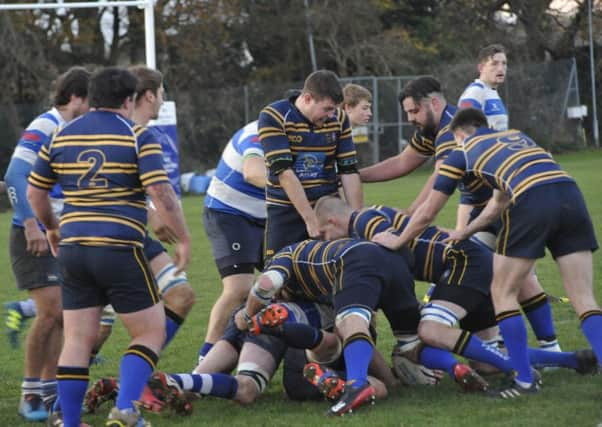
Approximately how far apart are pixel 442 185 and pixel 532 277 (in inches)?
42.4

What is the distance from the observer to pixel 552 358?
6301mm

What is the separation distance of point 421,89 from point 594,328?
2034 millimetres

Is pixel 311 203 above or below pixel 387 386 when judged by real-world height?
above

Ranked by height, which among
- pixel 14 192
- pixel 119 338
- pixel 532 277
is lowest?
pixel 119 338

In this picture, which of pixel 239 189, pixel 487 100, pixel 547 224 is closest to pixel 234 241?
pixel 239 189

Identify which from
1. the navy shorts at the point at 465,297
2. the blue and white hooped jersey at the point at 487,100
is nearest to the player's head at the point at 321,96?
the navy shorts at the point at 465,297

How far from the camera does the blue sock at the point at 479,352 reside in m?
6.00

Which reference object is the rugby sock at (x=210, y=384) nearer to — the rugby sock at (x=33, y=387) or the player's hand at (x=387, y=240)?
the rugby sock at (x=33, y=387)

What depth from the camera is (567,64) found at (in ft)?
99.5

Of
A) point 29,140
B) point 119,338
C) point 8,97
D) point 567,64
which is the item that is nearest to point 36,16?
point 8,97

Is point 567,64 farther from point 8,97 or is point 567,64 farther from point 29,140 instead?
point 29,140

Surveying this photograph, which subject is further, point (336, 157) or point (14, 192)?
point (336, 157)

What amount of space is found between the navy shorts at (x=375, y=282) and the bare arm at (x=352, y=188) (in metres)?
1.25

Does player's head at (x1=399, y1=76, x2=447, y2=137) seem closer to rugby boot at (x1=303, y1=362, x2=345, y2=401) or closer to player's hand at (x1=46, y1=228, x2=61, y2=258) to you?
rugby boot at (x1=303, y1=362, x2=345, y2=401)
